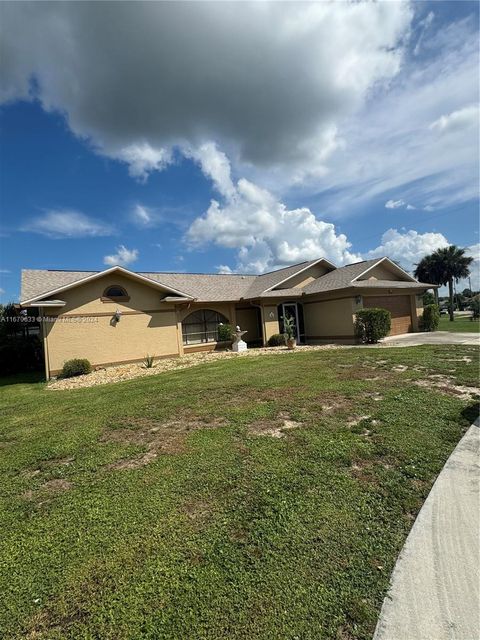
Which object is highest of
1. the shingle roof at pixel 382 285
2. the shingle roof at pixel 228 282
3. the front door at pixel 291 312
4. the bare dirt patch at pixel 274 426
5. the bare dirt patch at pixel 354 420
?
the shingle roof at pixel 228 282

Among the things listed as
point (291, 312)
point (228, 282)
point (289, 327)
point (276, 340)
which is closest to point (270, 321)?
point (276, 340)

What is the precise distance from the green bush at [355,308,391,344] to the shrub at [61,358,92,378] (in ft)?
43.0

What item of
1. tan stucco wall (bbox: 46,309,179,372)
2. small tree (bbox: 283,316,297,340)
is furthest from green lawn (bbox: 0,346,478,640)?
small tree (bbox: 283,316,297,340)

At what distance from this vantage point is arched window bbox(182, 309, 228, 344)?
62.9 ft

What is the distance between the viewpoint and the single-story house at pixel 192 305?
1462cm

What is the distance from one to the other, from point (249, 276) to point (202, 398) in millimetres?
18877

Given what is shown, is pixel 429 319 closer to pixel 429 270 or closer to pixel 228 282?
pixel 228 282

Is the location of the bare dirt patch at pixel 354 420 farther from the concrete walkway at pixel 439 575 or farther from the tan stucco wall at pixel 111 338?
the tan stucco wall at pixel 111 338

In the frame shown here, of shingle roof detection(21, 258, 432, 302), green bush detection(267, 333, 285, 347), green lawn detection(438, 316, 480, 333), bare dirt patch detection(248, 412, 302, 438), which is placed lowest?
bare dirt patch detection(248, 412, 302, 438)

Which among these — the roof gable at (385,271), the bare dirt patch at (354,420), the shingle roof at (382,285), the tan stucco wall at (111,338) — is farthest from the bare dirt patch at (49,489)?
the roof gable at (385,271)

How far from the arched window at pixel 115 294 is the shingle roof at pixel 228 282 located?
1087mm

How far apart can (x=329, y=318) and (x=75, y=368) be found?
13183 mm

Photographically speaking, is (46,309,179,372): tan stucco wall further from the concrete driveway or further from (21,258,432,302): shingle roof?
the concrete driveway

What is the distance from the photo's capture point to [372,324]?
16750 millimetres
